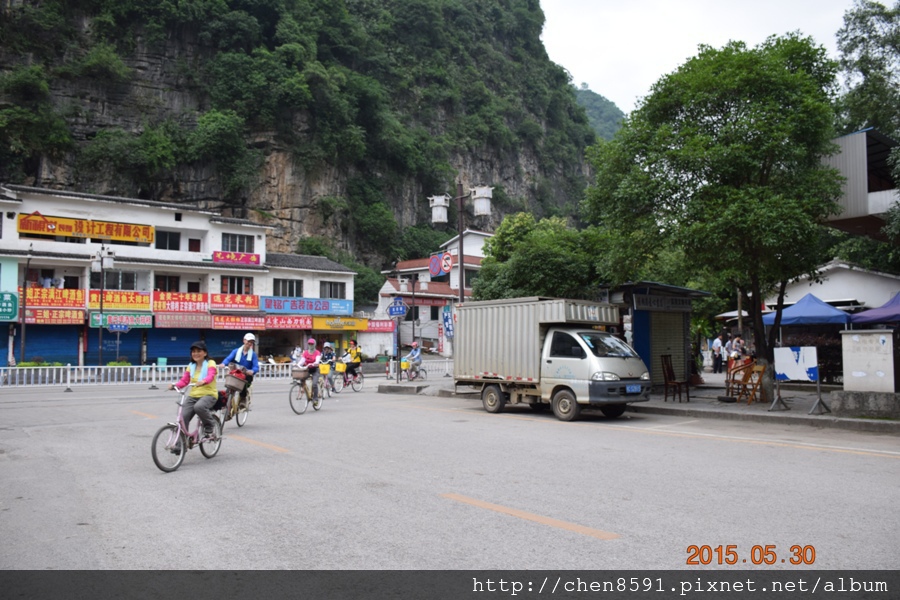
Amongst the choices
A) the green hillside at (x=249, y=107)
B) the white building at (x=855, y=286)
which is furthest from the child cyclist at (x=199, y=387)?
the green hillside at (x=249, y=107)

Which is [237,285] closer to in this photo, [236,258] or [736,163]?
[236,258]

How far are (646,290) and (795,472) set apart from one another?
32.2 feet

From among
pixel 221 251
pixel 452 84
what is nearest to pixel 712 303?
pixel 221 251

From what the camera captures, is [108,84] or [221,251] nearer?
[221,251]

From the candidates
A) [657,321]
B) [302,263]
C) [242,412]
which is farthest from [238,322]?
[657,321]

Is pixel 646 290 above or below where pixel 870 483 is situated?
above

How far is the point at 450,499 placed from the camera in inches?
243

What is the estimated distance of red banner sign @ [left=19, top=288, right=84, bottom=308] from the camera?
32875mm

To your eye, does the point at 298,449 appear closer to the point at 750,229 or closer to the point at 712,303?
the point at 750,229

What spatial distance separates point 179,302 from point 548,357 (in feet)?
98.4

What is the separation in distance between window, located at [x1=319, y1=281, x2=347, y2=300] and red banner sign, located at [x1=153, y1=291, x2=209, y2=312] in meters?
8.89

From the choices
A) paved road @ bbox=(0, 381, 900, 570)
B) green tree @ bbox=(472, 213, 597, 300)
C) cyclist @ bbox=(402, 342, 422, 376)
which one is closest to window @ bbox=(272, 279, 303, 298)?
cyclist @ bbox=(402, 342, 422, 376)

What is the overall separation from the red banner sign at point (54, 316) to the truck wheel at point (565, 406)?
3009cm

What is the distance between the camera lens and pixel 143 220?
3925cm
